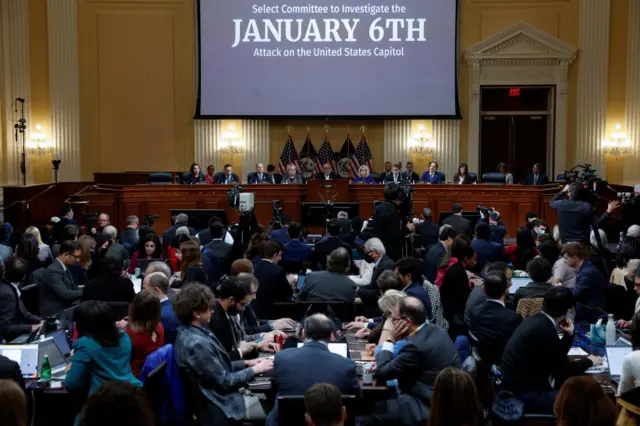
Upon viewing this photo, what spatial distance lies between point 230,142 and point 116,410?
16.6m

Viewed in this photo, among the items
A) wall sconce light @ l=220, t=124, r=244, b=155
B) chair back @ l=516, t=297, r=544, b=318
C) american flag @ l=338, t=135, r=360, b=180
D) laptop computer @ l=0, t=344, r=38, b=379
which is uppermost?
wall sconce light @ l=220, t=124, r=244, b=155

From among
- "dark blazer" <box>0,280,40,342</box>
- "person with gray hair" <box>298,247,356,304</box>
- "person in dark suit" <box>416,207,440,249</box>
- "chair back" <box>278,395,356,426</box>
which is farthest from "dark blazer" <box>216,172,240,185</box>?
"chair back" <box>278,395,356,426</box>

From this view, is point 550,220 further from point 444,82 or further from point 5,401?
point 5,401

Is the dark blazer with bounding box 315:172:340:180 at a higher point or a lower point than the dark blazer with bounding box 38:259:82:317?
higher

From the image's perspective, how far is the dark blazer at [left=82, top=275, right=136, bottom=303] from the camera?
6934mm

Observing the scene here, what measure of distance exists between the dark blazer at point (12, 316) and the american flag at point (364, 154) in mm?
13099

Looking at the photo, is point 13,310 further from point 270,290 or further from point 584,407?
point 584,407

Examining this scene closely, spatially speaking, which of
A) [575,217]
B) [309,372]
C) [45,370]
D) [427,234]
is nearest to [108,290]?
[45,370]

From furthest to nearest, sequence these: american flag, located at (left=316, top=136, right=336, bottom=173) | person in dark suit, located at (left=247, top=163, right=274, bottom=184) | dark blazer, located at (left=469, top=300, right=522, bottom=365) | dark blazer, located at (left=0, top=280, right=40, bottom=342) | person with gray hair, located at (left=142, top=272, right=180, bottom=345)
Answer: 1. american flag, located at (left=316, top=136, right=336, bottom=173)
2. person in dark suit, located at (left=247, top=163, right=274, bottom=184)
3. dark blazer, located at (left=0, top=280, right=40, bottom=342)
4. person with gray hair, located at (left=142, top=272, right=180, bottom=345)
5. dark blazer, located at (left=469, top=300, right=522, bottom=365)

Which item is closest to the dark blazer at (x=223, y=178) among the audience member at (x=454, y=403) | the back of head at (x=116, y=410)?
the audience member at (x=454, y=403)

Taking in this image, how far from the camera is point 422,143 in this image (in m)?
19.3

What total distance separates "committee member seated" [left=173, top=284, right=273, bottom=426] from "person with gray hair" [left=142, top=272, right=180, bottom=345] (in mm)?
955

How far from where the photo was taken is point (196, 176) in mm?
17078

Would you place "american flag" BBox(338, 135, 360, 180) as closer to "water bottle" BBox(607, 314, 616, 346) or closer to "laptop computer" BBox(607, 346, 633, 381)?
"water bottle" BBox(607, 314, 616, 346)
